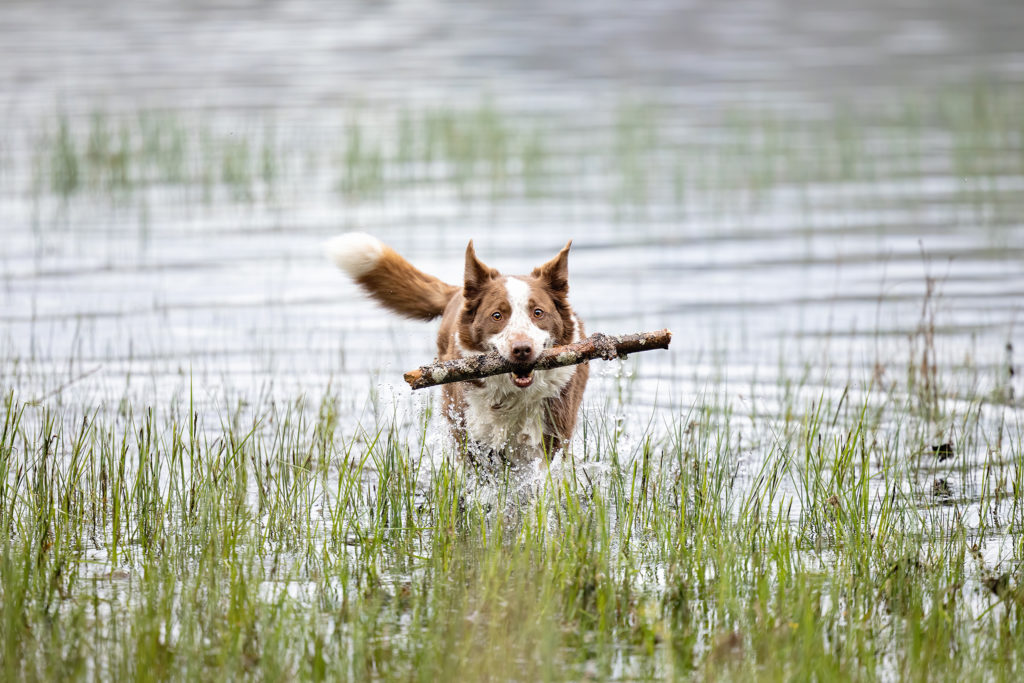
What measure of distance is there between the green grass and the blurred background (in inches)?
77.3

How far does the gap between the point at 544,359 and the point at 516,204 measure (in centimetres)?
969

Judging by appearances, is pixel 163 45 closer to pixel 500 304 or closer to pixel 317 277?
pixel 317 277

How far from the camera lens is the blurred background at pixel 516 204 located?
9250mm

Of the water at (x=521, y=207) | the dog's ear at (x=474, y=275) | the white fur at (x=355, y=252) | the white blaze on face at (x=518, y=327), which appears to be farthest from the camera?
the water at (x=521, y=207)

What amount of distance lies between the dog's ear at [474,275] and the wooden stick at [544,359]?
42 centimetres

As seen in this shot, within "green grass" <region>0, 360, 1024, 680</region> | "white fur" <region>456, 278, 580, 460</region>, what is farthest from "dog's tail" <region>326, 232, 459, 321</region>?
"green grass" <region>0, 360, 1024, 680</region>

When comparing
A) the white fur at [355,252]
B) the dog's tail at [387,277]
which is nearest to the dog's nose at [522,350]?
the dog's tail at [387,277]

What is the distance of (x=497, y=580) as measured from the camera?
4496 millimetres

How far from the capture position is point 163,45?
29984mm

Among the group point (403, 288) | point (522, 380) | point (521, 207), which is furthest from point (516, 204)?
point (522, 380)

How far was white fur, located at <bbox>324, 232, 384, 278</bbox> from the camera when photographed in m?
7.17

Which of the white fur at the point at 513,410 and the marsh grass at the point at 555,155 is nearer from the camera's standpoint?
the white fur at the point at 513,410

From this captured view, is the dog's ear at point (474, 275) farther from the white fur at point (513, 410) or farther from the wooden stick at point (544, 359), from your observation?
the wooden stick at point (544, 359)

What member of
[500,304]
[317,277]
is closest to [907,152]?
[317,277]
